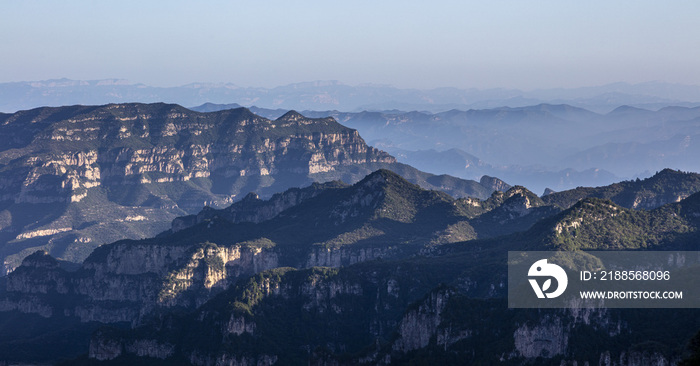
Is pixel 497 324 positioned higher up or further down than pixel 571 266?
further down

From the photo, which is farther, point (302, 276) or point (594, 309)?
point (302, 276)

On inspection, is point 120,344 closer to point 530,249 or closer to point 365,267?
point 365,267

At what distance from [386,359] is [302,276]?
44.6 m

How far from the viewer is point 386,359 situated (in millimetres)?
145625

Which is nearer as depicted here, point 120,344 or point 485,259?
point 120,344

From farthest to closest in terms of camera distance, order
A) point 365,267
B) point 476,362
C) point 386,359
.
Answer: point 365,267, point 386,359, point 476,362

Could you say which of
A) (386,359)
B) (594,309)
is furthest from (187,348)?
(594,309)

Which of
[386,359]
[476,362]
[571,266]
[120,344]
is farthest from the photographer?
[120,344]

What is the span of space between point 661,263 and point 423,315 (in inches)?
2043

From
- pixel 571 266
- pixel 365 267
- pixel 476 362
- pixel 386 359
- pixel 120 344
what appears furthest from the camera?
pixel 365 267

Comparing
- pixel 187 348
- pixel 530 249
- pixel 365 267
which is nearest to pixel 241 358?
pixel 187 348

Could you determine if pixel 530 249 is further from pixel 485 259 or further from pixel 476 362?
pixel 476 362

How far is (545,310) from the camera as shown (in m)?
139

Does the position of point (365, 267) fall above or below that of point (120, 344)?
above
